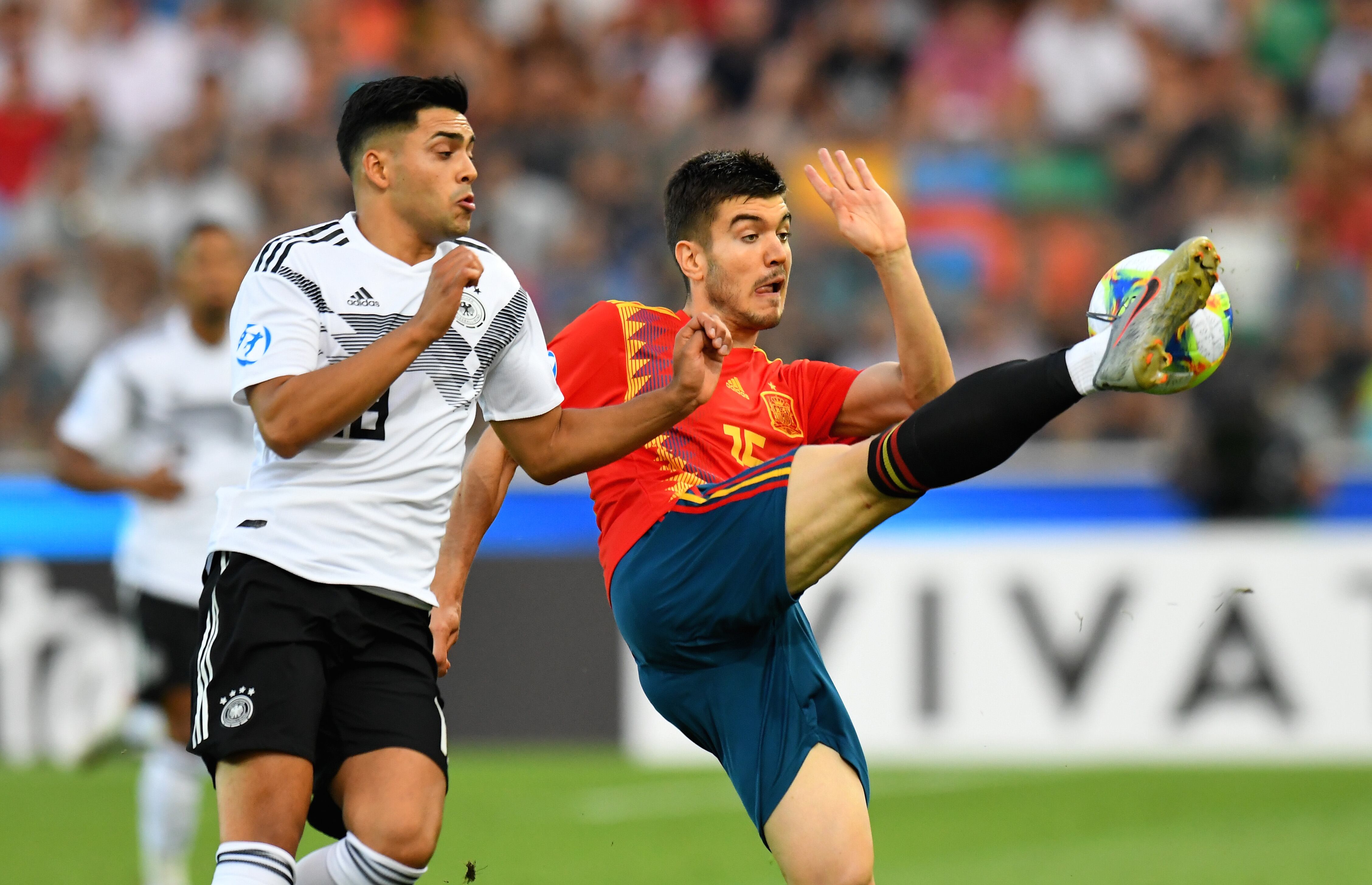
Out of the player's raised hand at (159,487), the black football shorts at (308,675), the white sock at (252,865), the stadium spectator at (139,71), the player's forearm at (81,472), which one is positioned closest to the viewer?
the white sock at (252,865)

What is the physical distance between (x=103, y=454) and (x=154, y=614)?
2.52ft

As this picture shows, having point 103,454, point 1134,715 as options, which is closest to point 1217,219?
point 1134,715

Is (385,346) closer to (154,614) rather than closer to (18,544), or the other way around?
(154,614)

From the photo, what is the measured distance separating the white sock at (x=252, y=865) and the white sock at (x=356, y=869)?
0.66 ft

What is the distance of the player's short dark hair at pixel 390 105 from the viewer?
4445 millimetres

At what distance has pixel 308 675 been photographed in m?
4.24

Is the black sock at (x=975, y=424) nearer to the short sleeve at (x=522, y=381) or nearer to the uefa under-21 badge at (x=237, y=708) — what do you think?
the short sleeve at (x=522, y=381)

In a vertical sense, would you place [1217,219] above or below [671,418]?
above

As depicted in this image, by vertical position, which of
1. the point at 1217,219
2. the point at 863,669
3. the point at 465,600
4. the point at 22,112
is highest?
the point at 22,112

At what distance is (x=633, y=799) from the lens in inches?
384

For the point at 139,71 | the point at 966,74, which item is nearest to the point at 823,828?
the point at 966,74

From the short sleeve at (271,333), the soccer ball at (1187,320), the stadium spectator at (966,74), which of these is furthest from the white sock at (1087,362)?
the stadium spectator at (966,74)

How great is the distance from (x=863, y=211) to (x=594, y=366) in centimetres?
87

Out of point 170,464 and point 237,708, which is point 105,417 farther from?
point 237,708
